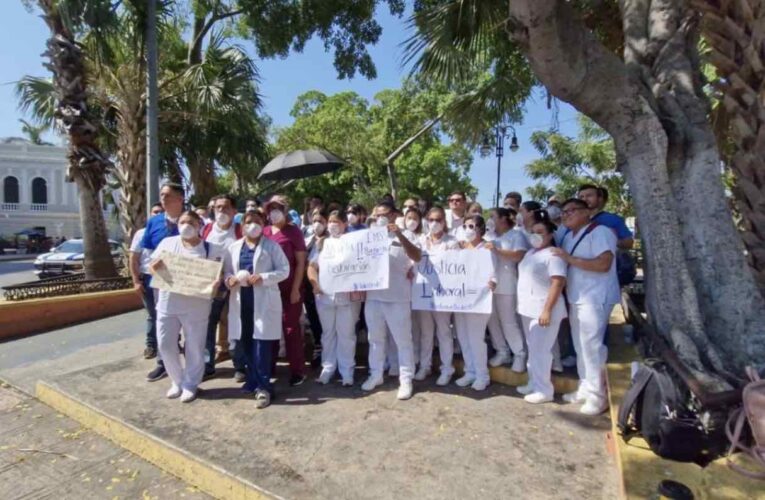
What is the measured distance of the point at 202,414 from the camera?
13.0 ft

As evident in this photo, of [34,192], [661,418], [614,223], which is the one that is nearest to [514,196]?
[614,223]

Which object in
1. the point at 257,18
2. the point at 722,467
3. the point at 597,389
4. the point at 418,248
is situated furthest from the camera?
the point at 257,18

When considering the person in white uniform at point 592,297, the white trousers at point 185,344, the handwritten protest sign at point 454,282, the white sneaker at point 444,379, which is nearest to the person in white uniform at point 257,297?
the white trousers at point 185,344

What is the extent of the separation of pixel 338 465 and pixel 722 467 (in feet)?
7.71

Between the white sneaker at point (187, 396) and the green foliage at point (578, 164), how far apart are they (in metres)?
17.0

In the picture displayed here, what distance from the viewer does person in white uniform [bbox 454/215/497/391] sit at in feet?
14.3

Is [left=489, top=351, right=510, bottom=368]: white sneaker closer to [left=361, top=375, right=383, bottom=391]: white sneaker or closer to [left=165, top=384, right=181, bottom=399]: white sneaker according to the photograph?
[left=361, top=375, right=383, bottom=391]: white sneaker

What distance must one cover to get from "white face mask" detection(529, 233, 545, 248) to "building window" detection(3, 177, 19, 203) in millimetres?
49599

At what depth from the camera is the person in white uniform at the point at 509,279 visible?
4.30 m

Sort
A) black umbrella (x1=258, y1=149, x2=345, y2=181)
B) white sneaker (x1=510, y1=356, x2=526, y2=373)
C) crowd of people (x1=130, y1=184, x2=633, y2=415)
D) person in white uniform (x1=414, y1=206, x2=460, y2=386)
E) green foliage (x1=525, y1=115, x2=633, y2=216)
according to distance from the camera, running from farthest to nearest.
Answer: green foliage (x1=525, y1=115, x2=633, y2=216), black umbrella (x1=258, y1=149, x2=345, y2=181), person in white uniform (x1=414, y1=206, x2=460, y2=386), white sneaker (x1=510, y1=356, x2=526, y2=373), crowd of people (x1=130, y1=184, x2=633, y2=415)

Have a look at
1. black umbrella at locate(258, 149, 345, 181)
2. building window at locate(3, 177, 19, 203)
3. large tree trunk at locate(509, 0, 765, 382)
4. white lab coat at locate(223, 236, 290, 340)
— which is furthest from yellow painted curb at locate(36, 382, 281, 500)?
building window at locate(3, 177, 19, 203)

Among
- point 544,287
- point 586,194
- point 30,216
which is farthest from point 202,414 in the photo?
point 30,216

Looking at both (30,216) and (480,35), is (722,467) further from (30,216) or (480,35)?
(30,216)

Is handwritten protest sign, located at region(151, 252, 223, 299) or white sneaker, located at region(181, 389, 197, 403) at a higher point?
handwritten protest sign, located at region(151, 252, 223, 299)
